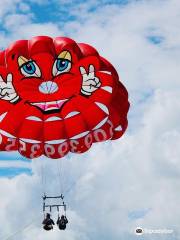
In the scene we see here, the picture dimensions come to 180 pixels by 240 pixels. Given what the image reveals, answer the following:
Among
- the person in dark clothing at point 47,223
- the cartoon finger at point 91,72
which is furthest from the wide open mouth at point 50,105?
the person in dark clothing at point 47,223

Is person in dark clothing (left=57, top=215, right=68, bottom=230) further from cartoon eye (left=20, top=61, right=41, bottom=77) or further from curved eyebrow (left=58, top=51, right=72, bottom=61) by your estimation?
curved eyebrow (left=58, top=51, right=72, bottom=61)

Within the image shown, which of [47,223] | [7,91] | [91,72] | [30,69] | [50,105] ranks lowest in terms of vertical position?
[47,223]

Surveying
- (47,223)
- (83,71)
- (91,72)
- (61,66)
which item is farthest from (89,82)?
(47,223)

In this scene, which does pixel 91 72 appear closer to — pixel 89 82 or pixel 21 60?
pixel 89 82

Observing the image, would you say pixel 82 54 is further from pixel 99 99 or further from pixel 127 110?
pixel 127 110

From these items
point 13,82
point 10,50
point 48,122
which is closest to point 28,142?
point 48,122

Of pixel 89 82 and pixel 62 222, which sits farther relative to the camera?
pixel 89 82

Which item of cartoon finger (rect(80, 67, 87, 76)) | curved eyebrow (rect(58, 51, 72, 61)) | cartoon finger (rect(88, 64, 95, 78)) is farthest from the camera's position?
cartoon finger (rect(80, 67, 87, 76))

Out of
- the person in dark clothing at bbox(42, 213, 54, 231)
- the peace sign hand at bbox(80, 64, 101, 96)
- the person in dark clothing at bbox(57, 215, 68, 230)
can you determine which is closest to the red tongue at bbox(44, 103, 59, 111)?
the peace sign hand at bbox(80, 64, 101, 96)
